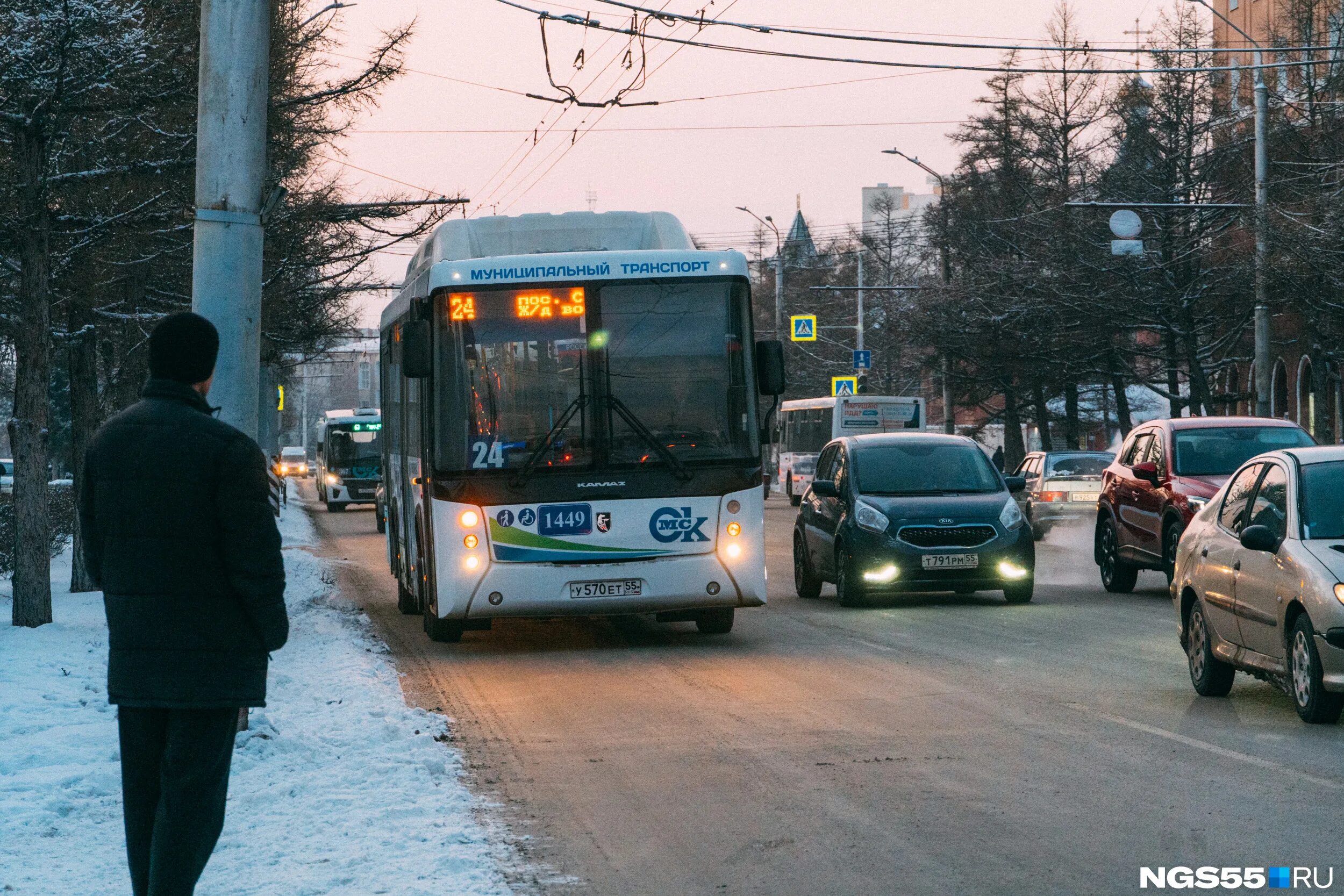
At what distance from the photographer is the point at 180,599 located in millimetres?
4902

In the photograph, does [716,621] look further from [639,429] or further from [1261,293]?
[1261,293]

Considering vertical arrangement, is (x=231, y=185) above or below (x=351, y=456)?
above

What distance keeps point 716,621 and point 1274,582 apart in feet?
20.2

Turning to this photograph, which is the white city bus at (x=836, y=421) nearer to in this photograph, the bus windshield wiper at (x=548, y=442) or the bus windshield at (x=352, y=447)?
the bus windshield at (x=352, y=447)

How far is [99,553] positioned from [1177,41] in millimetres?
40623

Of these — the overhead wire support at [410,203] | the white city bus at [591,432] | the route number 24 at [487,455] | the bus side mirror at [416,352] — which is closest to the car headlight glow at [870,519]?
the white city bus at [591,432]

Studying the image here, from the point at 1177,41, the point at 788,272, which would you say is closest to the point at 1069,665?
the point at 1177,41

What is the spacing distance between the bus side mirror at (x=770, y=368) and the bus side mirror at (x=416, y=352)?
2.56 meters

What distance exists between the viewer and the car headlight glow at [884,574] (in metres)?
17.5

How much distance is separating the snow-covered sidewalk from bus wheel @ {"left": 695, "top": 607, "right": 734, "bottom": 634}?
3.35 metres

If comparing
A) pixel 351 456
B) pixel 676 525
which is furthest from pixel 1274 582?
pixel 351 456

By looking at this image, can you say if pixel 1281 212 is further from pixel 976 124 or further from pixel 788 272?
pixel 788 272

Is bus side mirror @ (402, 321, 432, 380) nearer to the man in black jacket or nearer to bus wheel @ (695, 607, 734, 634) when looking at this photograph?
bus wheel @ (695, 607, 734, 634)

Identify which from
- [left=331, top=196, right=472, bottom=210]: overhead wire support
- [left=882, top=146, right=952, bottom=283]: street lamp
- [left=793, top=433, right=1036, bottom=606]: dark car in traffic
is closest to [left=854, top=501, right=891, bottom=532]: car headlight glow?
[left=793, top=433, right=1036, bottom=606]: dark car in traffic
